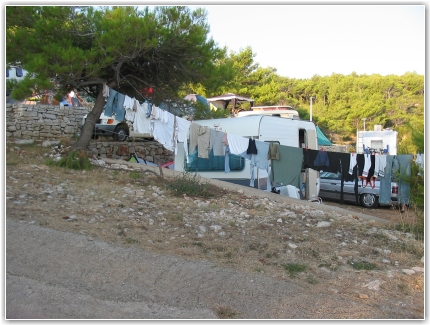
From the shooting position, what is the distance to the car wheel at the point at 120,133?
1647 cm

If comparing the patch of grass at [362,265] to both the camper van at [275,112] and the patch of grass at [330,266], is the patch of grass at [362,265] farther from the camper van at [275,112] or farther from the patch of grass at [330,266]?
the camper van at [275,112]

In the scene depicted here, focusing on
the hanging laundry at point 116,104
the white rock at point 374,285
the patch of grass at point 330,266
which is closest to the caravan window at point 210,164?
the hanging laundry at point 116,104

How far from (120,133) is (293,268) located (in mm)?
12299

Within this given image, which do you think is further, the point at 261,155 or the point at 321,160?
the point at 261,155

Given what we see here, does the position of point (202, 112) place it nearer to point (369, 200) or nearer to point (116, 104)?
point (116, 104)

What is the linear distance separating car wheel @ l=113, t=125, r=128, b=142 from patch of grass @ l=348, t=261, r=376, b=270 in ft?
40.2

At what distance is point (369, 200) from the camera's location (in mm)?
13820

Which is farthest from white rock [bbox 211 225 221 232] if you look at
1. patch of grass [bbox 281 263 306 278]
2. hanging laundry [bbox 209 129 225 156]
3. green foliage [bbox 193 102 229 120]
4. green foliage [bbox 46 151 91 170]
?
green foliage [bbox 193 102 229 120]

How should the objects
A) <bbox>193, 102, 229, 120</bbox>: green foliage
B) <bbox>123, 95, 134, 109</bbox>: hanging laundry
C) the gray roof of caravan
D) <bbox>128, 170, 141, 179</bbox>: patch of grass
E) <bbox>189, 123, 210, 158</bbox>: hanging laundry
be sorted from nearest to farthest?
<bbox>123, 95, 134, 109</bbox>: hanging laundry → <bbox>189, 123, 210, 158</bbox>: hanging laundry → <bbox>128, 170, 141, 179</bbox>: patch of grass → the gray roof of caravan → <bbox>193, 102, 229, 120</bbox>: green foliage

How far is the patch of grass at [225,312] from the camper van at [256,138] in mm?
7119

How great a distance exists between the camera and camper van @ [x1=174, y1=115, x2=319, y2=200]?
1120 centimetres

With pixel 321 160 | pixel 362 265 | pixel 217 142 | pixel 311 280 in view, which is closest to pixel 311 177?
pixel 321 160

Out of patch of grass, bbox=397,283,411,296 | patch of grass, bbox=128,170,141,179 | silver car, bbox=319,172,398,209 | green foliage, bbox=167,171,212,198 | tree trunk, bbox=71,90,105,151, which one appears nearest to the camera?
patch of grass, bbox=397,283,411,296

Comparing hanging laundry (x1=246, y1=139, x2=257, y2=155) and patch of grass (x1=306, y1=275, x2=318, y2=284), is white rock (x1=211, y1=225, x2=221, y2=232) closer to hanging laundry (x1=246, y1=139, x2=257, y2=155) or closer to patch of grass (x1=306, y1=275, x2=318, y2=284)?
patch of grass (x1=306, y1=275, x2=318, y2=284)
